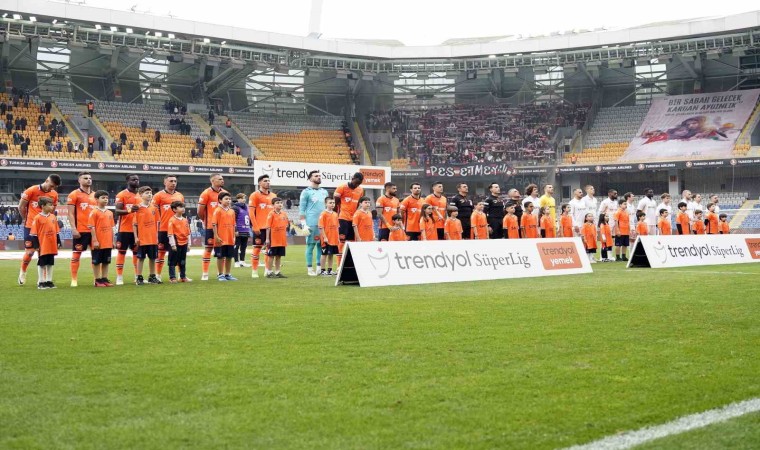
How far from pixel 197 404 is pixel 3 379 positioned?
1.55 metres

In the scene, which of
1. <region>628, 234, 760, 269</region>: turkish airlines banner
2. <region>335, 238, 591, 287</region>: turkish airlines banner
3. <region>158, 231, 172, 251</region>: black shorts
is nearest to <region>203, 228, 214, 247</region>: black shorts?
<region>158, 231, 172, 251</region>: black shorts

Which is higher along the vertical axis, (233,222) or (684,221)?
(684,221)

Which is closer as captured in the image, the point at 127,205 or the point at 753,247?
the point at 127,205

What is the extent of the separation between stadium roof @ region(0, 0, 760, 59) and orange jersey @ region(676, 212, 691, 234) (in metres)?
21.3

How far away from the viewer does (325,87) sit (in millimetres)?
54375

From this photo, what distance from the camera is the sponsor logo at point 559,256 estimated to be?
15648 millimetres

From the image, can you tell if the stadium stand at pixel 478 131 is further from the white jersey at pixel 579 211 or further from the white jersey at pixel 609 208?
the white jersey at pixel 609 208

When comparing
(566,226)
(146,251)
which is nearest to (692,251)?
(566,226)

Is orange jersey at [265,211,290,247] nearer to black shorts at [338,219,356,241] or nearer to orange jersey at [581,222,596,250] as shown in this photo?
black shorts at [338,219,356,241]

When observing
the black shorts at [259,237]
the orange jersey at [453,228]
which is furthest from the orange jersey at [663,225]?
the black shorts at [259,237]

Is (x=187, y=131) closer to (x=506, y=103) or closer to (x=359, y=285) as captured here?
(x=506, y=103)

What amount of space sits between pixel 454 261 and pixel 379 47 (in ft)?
117

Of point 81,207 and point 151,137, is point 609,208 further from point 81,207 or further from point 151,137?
point 151,137

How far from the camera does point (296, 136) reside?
5203cm
